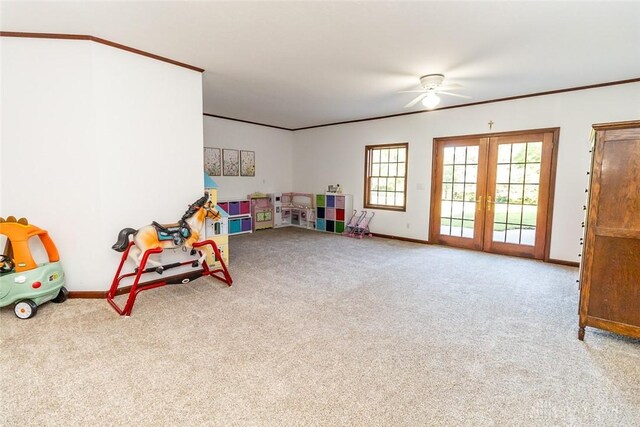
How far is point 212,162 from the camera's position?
23.0 feet

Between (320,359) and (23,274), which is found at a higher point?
(23,274)

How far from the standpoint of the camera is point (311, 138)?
27.3 ft

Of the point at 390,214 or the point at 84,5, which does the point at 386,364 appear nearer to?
the point at 84,5

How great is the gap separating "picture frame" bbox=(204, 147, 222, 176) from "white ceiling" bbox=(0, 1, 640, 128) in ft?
7.52

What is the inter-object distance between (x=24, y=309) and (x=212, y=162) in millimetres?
4655

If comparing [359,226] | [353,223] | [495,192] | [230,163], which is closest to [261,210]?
[230,163]

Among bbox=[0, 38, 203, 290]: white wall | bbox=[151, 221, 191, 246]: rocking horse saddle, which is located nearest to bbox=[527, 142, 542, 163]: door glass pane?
bbox=[151, 221, 191, 246]: rocking horse saddle

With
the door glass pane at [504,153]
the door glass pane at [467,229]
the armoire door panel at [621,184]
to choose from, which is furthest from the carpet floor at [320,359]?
the door glass pane at [504,153]

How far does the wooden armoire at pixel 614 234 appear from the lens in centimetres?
236

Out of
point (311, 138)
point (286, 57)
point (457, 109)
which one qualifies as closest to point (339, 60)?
point (286, 57)

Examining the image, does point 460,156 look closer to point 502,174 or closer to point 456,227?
point 502,174

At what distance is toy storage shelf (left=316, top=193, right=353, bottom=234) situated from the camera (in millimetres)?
7516

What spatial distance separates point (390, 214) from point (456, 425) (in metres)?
5.43

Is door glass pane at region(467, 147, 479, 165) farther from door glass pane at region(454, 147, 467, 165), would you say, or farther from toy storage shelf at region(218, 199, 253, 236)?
toy storage shelf at region(218, 199, 253, 236)
